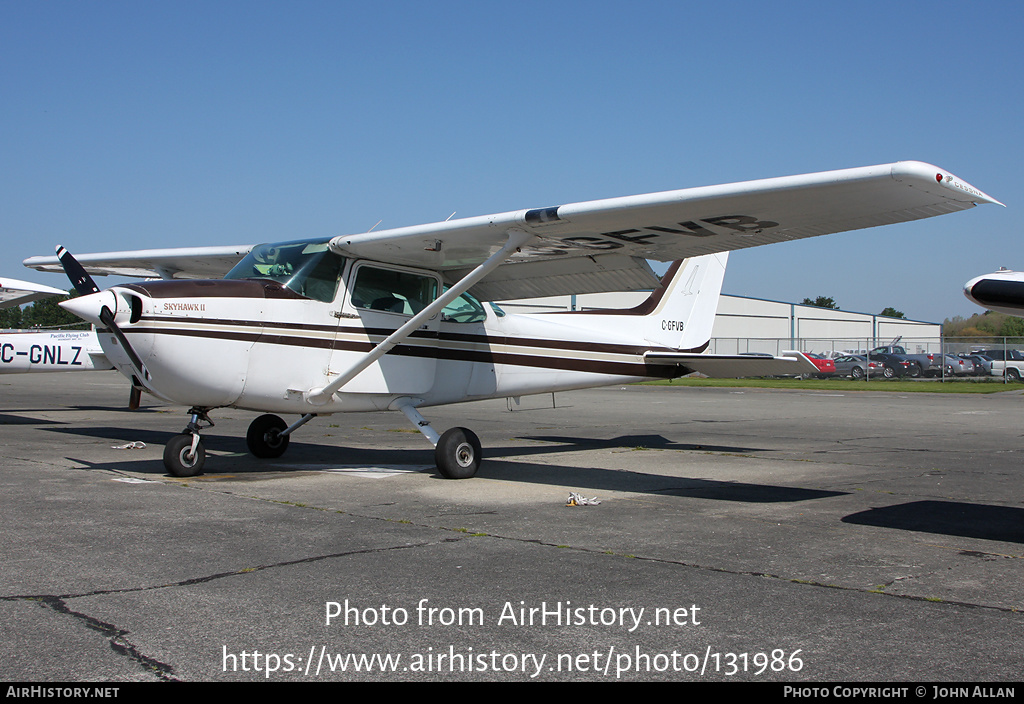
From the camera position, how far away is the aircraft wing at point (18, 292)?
1747 cm

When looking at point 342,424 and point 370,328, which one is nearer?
point 370,328

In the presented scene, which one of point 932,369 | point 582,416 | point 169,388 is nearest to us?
point 169,388

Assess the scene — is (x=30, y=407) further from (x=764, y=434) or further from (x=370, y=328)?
(x=764, y=434)

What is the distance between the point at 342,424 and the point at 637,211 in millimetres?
10019

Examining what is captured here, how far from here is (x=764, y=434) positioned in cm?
1371

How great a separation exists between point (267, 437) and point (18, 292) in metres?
10.7

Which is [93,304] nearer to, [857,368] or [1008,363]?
[857,368]

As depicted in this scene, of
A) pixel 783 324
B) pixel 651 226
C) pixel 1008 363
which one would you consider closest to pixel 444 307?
pixel 651 226

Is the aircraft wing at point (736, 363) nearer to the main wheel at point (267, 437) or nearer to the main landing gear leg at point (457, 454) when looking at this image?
the main landing gear leg at point (457, 454)

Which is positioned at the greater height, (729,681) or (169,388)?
(169,388)

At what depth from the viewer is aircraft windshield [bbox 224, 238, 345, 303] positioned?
846 cm

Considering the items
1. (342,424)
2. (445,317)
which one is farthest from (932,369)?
(445,317)

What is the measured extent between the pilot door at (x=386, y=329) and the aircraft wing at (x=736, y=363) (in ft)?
10.8

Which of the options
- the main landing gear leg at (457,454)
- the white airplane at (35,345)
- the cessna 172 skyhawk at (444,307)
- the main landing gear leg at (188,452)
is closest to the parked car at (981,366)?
the cessna 172 skyhawk at (444,307)
